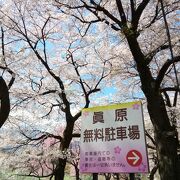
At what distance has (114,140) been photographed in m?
5.34

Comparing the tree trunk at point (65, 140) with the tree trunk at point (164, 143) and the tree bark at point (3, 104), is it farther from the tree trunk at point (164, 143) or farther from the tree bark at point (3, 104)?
the tree bark at point (3, 104)

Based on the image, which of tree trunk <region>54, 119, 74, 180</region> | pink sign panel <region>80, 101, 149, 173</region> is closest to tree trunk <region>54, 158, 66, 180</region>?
tree trunk <region>54, 119, 74, 180</region>

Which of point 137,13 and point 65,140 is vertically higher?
point 137,13

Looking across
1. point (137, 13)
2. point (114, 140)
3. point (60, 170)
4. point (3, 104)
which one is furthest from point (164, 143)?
point (60, 170)

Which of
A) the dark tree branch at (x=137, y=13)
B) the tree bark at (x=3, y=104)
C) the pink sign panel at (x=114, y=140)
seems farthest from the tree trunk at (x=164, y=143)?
the tree bark at (x=3, y=104)

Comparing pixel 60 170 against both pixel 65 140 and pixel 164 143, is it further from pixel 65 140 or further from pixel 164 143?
pixel 164 143

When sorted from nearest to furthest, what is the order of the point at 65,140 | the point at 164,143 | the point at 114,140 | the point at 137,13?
the point at 114,140, the point at 164,143, the point at 137,13, the point at 65,140

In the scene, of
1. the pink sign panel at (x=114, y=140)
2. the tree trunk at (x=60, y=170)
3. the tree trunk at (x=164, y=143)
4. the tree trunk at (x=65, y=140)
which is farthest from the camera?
the tree trunk at (x=65, y=140)

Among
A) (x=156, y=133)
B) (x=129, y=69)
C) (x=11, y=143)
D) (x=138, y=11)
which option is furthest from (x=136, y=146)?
(x=11, y=143)

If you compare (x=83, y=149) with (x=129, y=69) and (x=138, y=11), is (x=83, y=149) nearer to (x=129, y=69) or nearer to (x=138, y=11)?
(x=138, y=11)

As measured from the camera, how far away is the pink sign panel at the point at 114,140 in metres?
5.04

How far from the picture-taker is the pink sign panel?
504 centimetres

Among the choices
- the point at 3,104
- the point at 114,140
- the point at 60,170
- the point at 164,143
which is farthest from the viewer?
the point at 60,170

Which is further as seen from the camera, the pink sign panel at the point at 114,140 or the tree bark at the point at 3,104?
the tree bark at the point at 3,104
